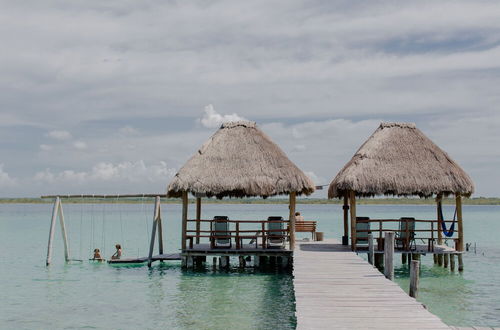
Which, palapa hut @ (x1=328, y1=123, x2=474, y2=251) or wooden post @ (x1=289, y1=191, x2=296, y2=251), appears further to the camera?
wooden post @ (x1=289, y1=191, x2=296, y2=251)

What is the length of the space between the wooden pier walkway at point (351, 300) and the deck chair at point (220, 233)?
358 cm

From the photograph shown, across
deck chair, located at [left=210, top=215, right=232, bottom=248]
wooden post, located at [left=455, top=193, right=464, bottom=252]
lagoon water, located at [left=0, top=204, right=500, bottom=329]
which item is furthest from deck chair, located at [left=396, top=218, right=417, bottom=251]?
deck chair, located at [left=210, top=215, right=232, bottom=248]

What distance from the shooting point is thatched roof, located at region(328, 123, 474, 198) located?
55.2ft

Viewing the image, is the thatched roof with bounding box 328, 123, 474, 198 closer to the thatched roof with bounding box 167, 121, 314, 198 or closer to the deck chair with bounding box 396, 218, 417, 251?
the deck chair with bounding box 396, 218, 417, 251

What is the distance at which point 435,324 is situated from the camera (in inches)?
300

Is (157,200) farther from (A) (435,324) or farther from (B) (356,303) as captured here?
(A) (435,324)

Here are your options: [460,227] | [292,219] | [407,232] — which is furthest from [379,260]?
[292,219]

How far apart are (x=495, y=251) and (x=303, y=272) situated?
17158 millimetres

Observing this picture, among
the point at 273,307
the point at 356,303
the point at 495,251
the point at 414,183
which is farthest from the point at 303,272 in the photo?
the point at 495,251

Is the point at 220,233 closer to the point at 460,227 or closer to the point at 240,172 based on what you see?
the point at 240,172

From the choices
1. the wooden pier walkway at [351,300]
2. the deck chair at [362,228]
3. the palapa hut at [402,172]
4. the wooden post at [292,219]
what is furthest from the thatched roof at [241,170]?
the wooden pier walkway at [351,300]

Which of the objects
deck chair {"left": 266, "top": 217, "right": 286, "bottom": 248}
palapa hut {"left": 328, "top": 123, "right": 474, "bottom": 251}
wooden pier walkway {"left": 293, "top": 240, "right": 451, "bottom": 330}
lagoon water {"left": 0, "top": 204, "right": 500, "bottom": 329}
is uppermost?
palapa hut {"left": 328, "top": 123, "right": 474, "bottom": 251}

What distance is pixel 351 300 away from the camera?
9273mm

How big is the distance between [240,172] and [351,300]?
8.49 metres
